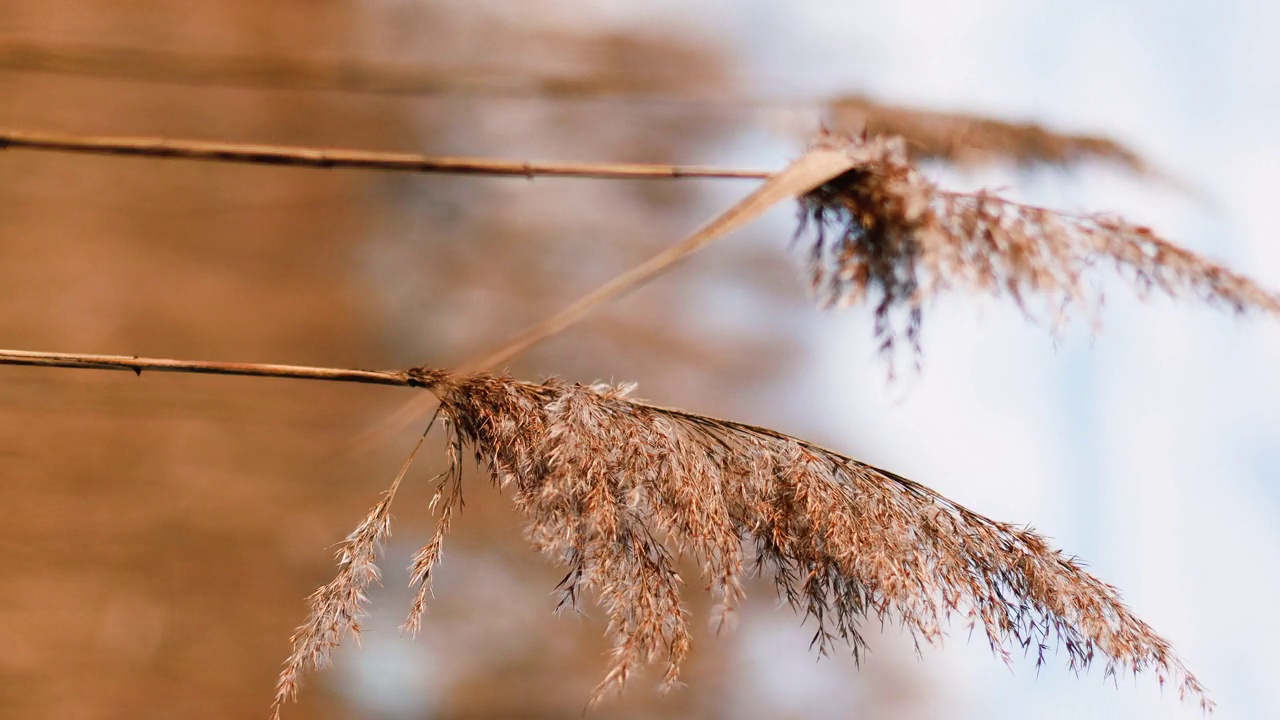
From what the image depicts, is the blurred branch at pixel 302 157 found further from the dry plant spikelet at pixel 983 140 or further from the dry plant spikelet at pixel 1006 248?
the dry plant spikelet at pixel 983 140

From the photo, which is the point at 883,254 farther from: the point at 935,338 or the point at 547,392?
the point at 935,338

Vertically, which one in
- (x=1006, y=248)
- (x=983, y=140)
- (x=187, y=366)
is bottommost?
(x=187, y=366)

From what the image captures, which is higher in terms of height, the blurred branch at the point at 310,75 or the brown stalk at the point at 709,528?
the blurred branch at the point at 310,75

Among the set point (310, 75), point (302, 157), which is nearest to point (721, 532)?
point (302, 157)

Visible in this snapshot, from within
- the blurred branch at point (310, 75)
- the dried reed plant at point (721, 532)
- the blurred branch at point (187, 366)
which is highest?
the blurred branch at point (310, 75)

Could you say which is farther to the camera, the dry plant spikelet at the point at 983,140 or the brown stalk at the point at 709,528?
the dry plant spikelet at the point at 983,140

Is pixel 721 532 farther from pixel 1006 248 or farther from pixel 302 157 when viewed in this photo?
pixel 302 157

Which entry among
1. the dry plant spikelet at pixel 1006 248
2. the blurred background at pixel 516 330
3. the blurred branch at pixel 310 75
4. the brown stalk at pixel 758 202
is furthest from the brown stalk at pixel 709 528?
the blurred branch at pixel 310 75
